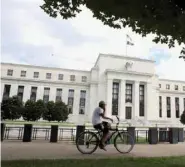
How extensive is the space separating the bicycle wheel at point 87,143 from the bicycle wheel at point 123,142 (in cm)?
92

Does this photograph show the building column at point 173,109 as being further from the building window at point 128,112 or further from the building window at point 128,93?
the building window at point 128,93

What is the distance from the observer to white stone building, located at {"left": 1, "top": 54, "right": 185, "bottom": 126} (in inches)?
2277

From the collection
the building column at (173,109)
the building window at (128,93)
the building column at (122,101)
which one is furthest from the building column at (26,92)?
the building column at (173,109)

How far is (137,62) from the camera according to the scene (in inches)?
2454

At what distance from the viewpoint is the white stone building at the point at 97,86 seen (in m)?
57.8

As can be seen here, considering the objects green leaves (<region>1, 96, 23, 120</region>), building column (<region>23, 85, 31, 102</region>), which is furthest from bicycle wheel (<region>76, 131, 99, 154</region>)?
building column (<region>23, 85, 31, 102</region>)

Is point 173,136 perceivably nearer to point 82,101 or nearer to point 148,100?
point 148,100

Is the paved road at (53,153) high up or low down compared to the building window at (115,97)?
down

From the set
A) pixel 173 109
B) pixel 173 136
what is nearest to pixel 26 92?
pixel 173 109

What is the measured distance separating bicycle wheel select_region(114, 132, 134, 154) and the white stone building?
48113mm

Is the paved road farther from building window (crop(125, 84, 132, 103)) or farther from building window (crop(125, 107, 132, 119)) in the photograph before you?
building window (crop(125, 84, 132, 103))

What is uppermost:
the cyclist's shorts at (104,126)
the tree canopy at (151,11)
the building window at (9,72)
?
the building window at (9,72)

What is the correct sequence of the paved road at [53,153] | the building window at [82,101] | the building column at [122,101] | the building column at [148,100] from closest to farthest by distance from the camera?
the paved road at [53,153] < the building column at [122,101] < the building column at [148,100] < the building window at [82,101]

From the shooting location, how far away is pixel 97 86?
59750 mm
